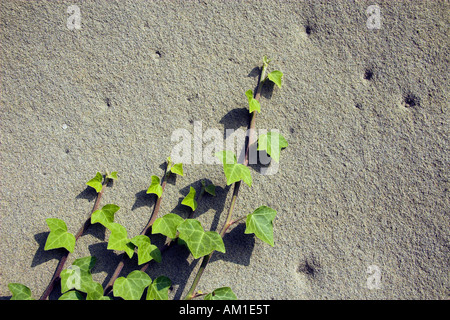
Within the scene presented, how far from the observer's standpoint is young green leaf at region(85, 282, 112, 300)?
108cm

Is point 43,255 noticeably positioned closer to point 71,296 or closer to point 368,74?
point 71,296

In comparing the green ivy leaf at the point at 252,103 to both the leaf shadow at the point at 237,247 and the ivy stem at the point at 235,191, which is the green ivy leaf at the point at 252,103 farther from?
the leaf shadow at the point at 237,247

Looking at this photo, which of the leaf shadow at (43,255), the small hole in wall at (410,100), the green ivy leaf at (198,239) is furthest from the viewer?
the small hole in wall at (410,100)

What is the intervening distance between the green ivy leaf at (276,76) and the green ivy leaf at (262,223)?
48 cm

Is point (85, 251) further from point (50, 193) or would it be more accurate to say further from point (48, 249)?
point (50, 193)

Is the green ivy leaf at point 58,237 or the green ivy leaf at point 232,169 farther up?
the green ivy leaf at point 232,169

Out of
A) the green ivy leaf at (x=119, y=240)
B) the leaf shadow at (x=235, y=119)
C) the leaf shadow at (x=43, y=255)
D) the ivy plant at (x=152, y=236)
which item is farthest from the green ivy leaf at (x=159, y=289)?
the leaf shadow at (x=235, y=119)

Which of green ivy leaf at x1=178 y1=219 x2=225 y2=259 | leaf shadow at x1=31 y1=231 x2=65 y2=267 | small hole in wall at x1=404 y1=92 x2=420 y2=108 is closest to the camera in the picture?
green ivy leaf at x1=178 y1=219 x2=225 y2=259

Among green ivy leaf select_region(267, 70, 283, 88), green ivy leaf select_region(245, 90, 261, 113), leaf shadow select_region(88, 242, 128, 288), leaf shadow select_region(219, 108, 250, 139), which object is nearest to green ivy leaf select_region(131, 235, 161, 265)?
leaf shadow select_region(88, 242, 128, 288)

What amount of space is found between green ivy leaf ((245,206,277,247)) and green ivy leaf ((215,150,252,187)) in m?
0.10

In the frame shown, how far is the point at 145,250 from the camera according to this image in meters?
1.11

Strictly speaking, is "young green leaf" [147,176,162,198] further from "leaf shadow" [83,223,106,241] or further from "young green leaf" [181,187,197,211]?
"leaf shadow" [83,223,106,241]

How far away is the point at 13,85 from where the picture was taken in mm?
1271

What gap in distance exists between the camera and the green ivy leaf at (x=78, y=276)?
3.61 ft
